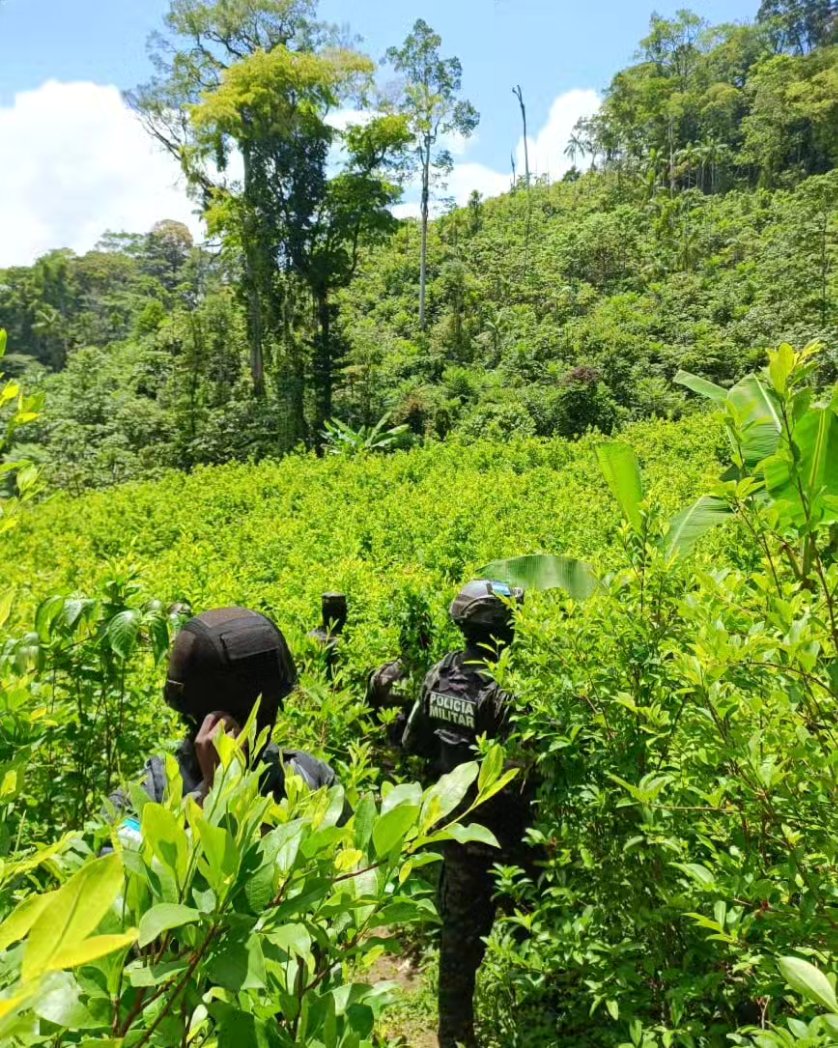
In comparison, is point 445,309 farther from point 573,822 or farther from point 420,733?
point 573,822

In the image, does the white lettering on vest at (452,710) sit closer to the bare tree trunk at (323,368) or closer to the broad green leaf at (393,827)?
the broad green leaf at (393,827)

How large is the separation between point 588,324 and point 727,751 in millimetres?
20042

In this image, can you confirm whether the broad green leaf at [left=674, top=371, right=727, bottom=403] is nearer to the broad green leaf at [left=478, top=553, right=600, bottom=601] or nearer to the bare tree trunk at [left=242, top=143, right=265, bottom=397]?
the broad green leaf at [left=478, top=553, right=600, bottom=601]

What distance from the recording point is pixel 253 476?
9.12 m

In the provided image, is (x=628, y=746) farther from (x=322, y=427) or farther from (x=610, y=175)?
(x=610, y=175)

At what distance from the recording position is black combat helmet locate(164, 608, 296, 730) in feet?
4.33

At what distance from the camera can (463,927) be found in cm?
244

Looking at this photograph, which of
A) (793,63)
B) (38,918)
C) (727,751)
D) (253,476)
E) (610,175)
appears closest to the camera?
(38,918)

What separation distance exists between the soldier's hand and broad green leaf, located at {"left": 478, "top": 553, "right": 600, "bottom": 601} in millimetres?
1115

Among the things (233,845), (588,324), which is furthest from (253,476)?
(588,324)

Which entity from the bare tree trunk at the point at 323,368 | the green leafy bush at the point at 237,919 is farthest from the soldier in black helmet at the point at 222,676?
the bare tree trunk at the point at 323,368

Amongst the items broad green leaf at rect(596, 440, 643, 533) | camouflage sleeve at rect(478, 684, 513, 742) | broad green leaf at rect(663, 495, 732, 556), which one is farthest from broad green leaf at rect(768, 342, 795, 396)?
camouflage sleeve at rect(478, 684, 513, 742)

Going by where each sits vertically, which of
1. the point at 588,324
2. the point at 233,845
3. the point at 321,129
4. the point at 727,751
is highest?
the point at 321,129

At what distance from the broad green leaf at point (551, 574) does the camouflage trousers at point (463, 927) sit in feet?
3.11
